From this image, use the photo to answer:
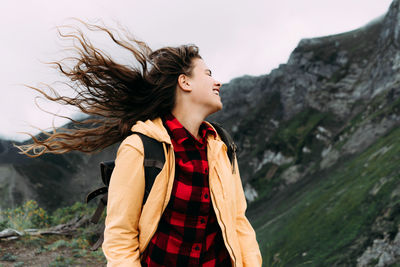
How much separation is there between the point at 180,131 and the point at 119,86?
75cm

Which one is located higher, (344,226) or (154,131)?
(154,131)

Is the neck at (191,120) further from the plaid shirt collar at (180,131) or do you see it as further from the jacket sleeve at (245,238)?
the jacket sleeve at (245,238)

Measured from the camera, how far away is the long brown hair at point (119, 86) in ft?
8.71

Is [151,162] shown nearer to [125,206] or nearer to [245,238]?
[125,206]

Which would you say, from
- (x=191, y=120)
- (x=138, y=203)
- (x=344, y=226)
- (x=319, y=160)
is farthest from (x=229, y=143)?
(x=319, y=160)

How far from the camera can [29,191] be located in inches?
1359

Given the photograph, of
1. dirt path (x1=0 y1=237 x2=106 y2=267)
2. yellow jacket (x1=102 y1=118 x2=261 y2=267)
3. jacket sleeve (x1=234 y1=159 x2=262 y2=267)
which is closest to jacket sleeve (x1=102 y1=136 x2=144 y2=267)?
yellow jacket (x1=102 y1=118 x2=261 y2=267)

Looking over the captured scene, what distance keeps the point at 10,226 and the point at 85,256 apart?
2.61 meters

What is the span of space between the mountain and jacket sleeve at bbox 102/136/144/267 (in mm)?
5999

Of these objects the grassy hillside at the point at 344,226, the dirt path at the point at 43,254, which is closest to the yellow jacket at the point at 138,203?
the grassy hillside at the point at 344,226

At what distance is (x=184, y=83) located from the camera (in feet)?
8.50

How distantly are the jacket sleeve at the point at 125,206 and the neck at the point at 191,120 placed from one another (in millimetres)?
564

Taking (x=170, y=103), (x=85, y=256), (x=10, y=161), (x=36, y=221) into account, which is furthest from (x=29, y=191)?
(x=170, y=103)

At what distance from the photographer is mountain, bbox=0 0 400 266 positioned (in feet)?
27.9
